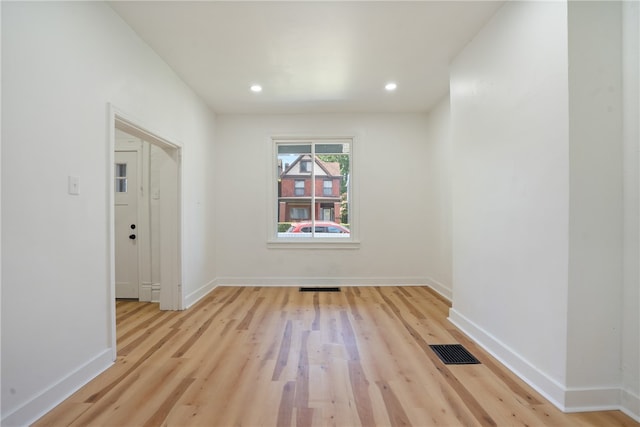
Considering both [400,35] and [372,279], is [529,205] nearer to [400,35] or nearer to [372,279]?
[400,35]

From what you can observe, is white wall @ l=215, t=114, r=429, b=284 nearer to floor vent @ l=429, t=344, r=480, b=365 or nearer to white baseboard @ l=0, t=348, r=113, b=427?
floor vent @ l=429, t=344, r=480, b=365

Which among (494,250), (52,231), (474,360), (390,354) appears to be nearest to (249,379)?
(390,354)

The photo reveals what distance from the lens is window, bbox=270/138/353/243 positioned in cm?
475

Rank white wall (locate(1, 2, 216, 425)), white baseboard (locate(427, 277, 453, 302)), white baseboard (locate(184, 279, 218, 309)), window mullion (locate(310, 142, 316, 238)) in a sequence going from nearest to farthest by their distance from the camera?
1. white wall (locate(1, 2, 216, 425))
2. white baseboard (locate(184, 279, 218, 309))
3. white baseboard (locate(427, 277, 453, 302))
4. window mullion (locate(310, 142, 316, 238))

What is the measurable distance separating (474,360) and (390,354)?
0.66 m

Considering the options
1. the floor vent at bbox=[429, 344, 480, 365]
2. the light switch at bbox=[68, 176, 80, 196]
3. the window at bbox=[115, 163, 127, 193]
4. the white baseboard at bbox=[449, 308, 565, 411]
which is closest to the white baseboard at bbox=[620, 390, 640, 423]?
the white baseboard at bbox=[449, 308, 565, 411]

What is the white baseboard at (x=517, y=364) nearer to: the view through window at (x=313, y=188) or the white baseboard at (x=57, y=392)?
the view through window at (x=313, y=188)

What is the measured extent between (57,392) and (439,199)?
14.8ft

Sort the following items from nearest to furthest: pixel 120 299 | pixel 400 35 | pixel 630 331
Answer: pixel 630 331, pixel 400 35, pixel 120 299

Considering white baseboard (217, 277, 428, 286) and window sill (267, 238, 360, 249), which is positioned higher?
window sill (267, 238, 360, 249)

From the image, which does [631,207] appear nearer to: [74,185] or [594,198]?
[594,198]

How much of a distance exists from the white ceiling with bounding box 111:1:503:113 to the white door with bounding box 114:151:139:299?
4.75 feet

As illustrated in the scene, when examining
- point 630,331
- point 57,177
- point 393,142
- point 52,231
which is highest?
point 393,142

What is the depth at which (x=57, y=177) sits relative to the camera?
1.76 m
